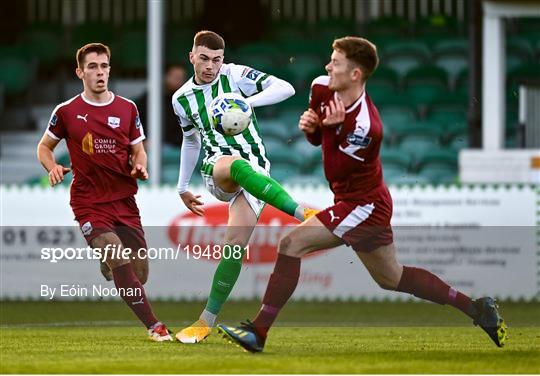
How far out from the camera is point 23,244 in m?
14.8

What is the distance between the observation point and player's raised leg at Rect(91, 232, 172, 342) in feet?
32.4

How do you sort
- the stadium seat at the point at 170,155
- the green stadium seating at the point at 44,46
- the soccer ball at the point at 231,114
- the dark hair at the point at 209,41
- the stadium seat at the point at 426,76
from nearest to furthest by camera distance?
1. the soccer ball at the point at 231,114
2. the dark hair at the point at 209,41
3. the stadium seat at the point at 170,155
4. the stadium seat at the point at 426,76
5. the green stadium seating at the point at 44,46

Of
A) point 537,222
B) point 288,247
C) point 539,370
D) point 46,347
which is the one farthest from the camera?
point 537,222

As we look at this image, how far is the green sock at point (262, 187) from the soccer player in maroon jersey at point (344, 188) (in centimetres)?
42

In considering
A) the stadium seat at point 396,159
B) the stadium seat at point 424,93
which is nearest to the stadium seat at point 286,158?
the stadium seat at point 396,159

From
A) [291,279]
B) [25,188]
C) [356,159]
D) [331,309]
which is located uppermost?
[356,159]

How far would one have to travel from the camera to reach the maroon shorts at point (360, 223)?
8977 millimetres

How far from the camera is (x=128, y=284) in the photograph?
988cm

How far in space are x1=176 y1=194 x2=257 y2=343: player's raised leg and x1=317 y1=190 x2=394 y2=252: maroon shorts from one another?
1.00m

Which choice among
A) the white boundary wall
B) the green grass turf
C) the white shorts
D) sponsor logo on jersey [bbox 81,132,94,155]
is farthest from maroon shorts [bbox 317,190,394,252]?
the white boundary wall

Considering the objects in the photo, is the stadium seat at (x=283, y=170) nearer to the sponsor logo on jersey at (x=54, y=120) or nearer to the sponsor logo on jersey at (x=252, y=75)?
the sponsor logo on jersey at (x=252, y=75)

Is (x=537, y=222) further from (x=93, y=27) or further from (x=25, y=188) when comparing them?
(x=93, y=27)

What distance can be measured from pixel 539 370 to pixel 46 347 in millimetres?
3352

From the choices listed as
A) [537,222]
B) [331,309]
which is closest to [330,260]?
[331,309]
